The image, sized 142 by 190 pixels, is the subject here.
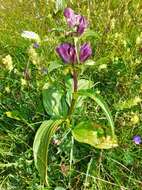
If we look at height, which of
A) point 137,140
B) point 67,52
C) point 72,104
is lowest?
point 137,140

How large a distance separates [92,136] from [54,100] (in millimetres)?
240

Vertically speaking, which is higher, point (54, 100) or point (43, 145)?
point (54, 100)

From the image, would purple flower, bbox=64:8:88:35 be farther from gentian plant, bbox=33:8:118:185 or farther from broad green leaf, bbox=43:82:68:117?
broad green leaf, bbox=43:82:68:117

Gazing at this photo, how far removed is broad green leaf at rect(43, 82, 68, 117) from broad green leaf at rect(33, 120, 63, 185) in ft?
0.38

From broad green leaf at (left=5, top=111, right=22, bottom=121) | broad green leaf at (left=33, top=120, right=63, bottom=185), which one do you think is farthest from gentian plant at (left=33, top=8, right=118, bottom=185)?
broad green leaf at (left=5, top=111, right=22, bottom=121)

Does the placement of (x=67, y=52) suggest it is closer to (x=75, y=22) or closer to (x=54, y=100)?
(x=75, y=22)

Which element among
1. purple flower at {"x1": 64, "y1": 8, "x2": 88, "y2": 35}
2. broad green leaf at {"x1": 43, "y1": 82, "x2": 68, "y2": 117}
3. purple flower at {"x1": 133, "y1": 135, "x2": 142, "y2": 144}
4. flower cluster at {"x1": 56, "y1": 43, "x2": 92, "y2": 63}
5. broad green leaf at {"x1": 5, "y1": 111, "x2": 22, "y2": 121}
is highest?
purple flower at {"x1": 64, "y1": 8, "x2": 88, "y2": 35}

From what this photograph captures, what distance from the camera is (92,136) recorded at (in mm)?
1509

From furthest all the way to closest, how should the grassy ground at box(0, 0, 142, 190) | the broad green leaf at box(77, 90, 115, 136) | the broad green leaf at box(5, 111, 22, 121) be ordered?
the broad green leaf at box(5, 111, 22, 121), the grassy ground at box(0, 0, 142, 190), the broad green leaf at box(77, 90, 115, 136)

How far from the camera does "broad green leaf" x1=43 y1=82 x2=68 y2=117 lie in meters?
1.64

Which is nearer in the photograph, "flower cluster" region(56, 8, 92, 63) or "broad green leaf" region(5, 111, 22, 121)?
"flower cluster" region(56, 8, 92, 63)

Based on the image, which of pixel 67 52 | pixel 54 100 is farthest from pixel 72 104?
pixel 67 52

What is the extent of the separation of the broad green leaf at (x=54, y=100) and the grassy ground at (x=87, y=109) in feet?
0.12

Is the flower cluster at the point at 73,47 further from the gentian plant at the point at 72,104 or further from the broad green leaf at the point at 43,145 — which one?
the broad green leaf at the point at 43,145
